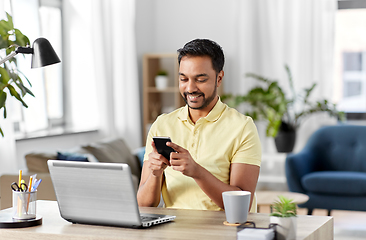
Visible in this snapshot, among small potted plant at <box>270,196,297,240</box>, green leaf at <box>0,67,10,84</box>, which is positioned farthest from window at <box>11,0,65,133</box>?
small potted plant at <box>270,196,297,240</box>

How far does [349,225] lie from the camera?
4645mm

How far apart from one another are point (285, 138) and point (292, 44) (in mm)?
1111

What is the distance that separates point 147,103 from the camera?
20.2 feet

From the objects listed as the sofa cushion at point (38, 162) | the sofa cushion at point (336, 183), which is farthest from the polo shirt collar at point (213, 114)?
the sofa cushion at point (336, 183)

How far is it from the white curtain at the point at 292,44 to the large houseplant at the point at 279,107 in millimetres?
219

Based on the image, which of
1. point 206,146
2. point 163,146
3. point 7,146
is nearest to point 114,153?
point 7,146

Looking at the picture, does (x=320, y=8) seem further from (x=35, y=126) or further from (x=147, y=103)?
(x=35, y=126)

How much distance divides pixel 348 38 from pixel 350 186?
6.97 ft

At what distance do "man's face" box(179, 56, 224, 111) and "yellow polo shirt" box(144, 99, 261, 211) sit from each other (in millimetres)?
112

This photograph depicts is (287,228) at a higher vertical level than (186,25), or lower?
lower

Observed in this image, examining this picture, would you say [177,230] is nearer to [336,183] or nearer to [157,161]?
[157,161]

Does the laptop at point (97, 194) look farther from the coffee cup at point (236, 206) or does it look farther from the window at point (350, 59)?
the window at point (350, 59)

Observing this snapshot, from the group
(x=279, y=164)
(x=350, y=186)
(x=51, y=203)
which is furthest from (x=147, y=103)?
(x=51, y=203)

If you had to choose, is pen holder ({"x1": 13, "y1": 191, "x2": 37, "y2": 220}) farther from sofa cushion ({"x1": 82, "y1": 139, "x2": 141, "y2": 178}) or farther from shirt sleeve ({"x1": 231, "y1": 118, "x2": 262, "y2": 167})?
sofa cushion ({"x1": 82, "y1": 139, "x2": 141, "y2": 178})
